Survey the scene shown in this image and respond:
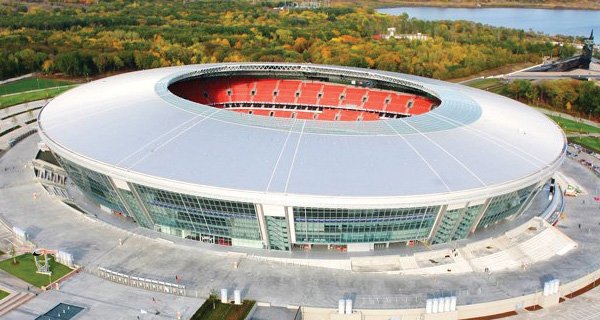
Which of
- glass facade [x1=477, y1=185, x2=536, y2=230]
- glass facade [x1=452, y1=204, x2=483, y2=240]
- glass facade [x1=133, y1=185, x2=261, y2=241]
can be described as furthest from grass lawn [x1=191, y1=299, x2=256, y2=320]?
glass facade [x1=477, y1=185, x2=536, y2=230]

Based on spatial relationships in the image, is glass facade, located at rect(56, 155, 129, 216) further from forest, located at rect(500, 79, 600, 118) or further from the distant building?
the distant building

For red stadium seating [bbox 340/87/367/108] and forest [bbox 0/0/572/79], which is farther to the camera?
forest [bbox 0/0/572/79]

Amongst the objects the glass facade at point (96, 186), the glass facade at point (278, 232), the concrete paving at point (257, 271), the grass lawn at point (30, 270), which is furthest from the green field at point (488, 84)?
the grass lawn at point (30, 270)

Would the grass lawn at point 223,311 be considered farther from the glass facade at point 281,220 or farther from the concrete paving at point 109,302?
the glass facade at point 281,220

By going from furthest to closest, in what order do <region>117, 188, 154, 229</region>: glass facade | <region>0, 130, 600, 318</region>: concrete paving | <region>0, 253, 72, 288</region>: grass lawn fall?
<region>117, 188, 154, 229</region>: glass facade, <region>0, 253, 72, 288</region>: grass lawn, <region>0, 130, 600, 318</region>: concrete paving

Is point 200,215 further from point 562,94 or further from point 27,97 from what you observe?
point 562,94

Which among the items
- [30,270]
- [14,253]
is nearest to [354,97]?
[14,253]
